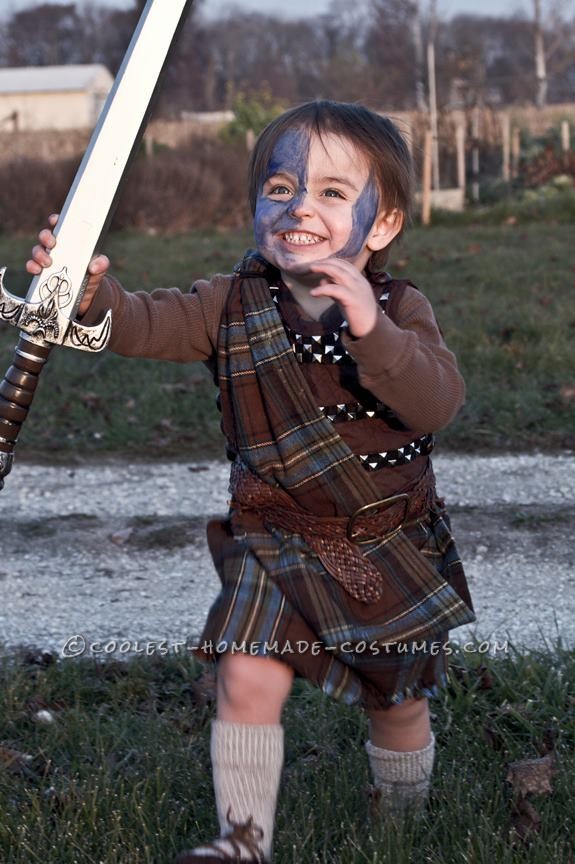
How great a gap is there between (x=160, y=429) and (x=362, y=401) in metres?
3.49

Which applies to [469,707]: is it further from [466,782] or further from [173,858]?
[173,858]

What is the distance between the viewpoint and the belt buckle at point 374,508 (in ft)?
7.92

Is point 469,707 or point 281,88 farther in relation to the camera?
point 281,88

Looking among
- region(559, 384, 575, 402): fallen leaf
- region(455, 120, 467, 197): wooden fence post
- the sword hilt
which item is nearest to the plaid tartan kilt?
the sword hilt

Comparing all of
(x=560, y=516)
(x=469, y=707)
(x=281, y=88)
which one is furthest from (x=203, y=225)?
(x=281, y=88)

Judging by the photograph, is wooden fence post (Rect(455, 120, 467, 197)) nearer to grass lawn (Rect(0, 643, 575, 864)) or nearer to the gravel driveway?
the gravel driveway

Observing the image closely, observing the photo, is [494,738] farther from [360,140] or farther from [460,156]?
[460,156]

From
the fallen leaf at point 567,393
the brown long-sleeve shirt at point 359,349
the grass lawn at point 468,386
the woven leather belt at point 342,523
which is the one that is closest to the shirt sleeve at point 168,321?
the brown long-sleeve shirt at point 359,349

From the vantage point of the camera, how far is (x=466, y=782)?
2668mm

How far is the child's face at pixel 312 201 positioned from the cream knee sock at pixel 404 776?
41.4 inches

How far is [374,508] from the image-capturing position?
2.44 m

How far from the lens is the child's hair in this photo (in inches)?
97.7

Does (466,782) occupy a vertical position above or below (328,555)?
below

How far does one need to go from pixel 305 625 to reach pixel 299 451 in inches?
13.5
